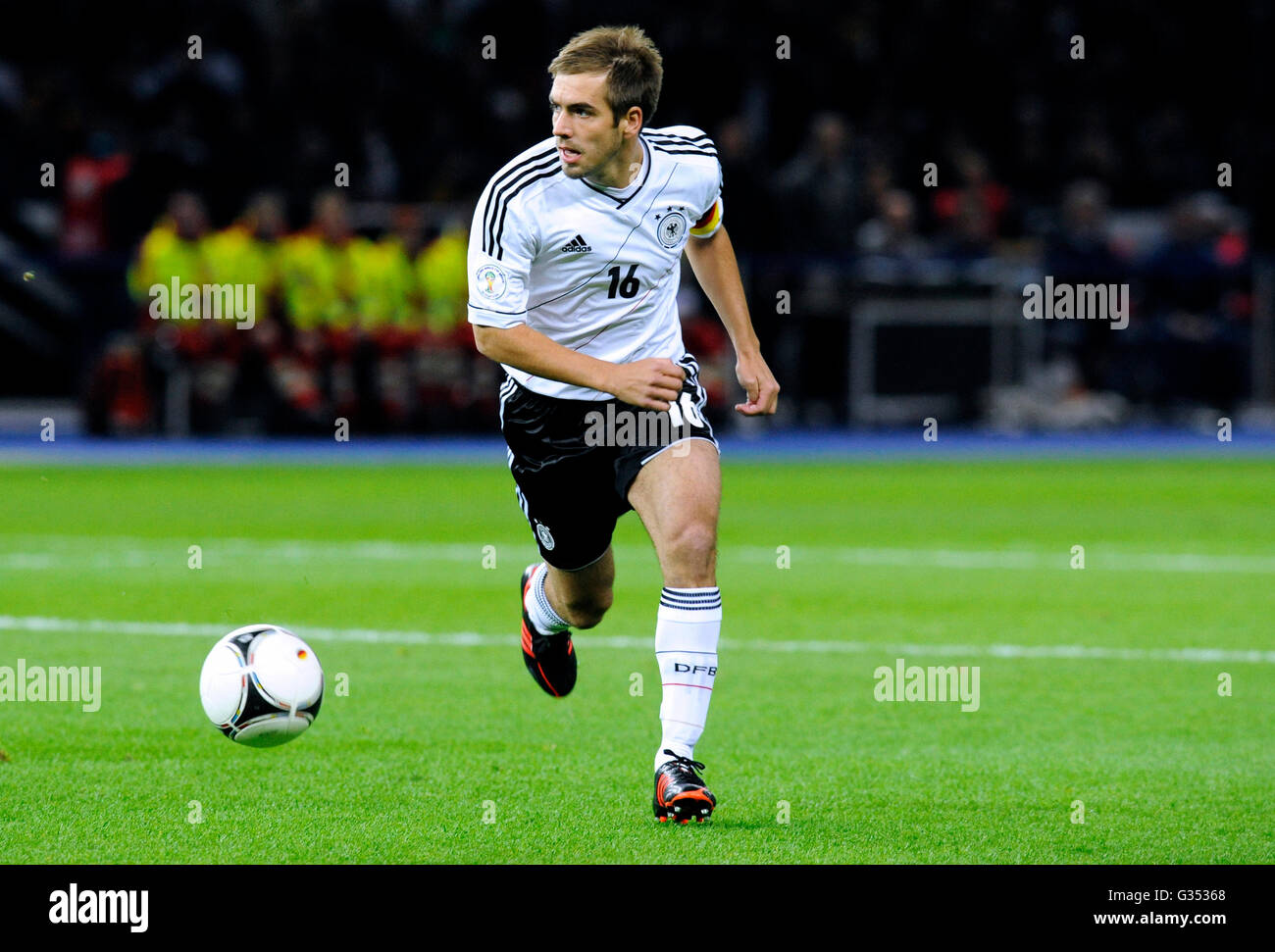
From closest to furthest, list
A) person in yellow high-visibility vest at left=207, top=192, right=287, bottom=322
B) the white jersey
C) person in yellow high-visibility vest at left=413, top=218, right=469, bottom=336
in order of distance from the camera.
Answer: the white jersey, person in yellow high-visibility vest at left=207, top=192, right=287, bottom=322, person in yellow high-visibility vest at left=413, top=218, right=469, bottom=336

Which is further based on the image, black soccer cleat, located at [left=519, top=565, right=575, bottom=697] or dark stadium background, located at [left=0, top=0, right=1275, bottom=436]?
dark stadium background, located at [left=0, top=0, right=1275, bottom=436]

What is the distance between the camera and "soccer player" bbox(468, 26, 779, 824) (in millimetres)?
5891

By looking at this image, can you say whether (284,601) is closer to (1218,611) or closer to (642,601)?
(642,601)

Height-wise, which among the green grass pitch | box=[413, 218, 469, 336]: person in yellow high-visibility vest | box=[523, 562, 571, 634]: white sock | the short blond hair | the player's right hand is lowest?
the green grass pitch

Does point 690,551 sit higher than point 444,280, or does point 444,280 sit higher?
point 444,280

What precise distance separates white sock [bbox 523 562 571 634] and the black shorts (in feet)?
2.02

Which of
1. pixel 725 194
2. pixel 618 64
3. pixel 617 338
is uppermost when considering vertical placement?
pixel 725 194

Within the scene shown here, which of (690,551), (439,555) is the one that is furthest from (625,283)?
(439,555)

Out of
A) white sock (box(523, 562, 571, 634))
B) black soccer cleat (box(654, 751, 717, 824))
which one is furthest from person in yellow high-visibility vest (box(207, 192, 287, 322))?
black soccer cleat (box(654, 751, 717, 824))

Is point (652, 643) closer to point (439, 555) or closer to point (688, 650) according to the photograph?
point (688, 650)

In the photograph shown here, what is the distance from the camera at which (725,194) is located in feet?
68.1

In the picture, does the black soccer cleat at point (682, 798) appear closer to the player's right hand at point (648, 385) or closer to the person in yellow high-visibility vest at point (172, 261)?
the player's right hand at point (648, 385)

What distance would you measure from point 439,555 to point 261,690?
626 centimetres

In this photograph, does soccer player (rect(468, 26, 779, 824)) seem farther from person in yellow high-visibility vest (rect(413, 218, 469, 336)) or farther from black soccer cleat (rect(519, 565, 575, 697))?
person in yellow high-visibility vest (rect(413, 218, 469, 336))
